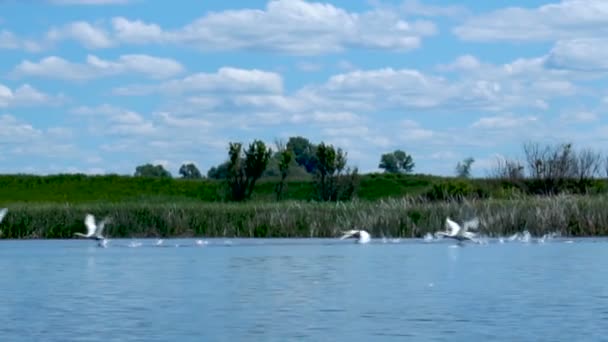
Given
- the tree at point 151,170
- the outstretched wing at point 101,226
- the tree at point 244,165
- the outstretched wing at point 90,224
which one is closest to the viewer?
the outstretched wing at point 101,226

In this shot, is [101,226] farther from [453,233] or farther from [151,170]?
[151,170]

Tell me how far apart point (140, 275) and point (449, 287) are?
7216 millimetres

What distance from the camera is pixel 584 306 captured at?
21.8 m

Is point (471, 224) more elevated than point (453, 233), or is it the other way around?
point (471, 224)

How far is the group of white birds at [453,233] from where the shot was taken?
41219mm

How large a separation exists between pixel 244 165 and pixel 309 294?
49.2 metres

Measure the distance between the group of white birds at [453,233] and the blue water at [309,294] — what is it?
85 cm

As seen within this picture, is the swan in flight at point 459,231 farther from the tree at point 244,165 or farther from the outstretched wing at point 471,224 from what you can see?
the tree at point 244,165

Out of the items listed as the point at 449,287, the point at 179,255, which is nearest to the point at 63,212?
the point at 179,255

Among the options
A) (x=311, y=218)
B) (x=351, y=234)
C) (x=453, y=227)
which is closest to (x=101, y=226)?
(x=311, y=218)

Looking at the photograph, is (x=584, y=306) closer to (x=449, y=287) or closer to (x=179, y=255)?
(x=449, y=287)

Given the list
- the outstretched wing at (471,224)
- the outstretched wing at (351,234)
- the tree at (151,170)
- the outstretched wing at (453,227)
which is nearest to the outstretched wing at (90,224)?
the outstretched wing at (351,234)

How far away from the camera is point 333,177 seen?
76875 mm

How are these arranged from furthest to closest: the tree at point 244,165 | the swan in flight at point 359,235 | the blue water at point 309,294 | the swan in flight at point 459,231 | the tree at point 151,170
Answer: the tree at point 151,170
the tree at point 244,165
the swan in flight at point 359,235
the swan in flight at point 459,231
the blue water at point 309,294
